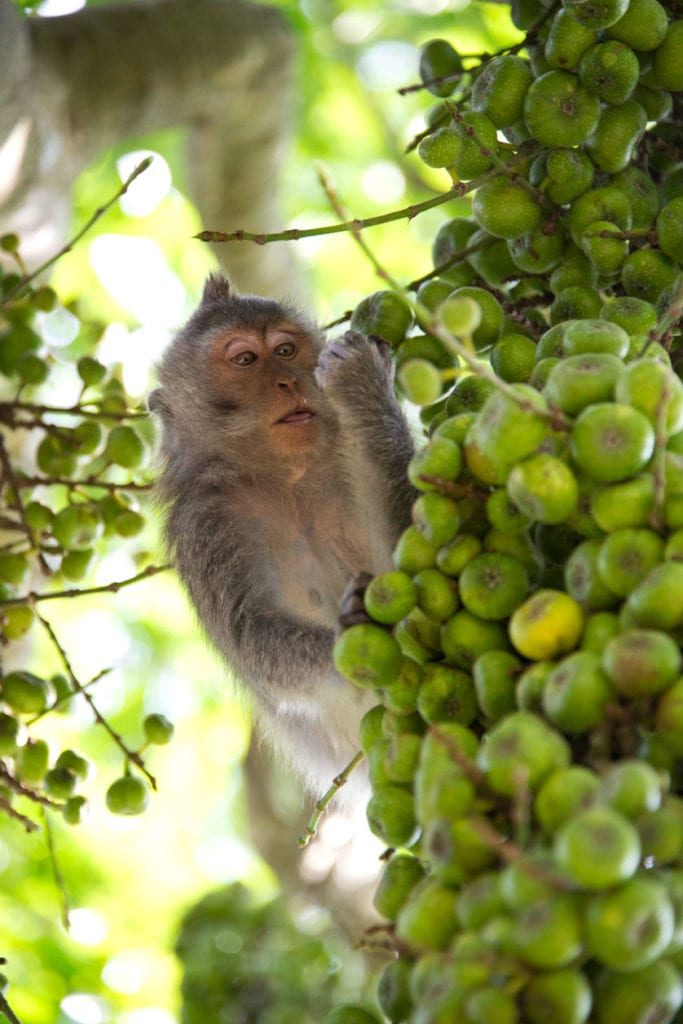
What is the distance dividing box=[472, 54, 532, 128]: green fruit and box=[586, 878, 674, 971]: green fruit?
1.31 metres

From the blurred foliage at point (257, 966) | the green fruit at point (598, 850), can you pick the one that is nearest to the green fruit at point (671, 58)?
the green fruit at point (598, 850)

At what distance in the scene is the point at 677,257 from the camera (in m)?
1.89

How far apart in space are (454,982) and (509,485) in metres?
0.56

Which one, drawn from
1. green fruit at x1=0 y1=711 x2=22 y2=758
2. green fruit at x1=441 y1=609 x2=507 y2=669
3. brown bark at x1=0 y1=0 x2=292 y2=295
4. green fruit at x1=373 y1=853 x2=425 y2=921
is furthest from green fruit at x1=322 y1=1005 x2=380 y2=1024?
brown bark at x1=0 y1=0 x2=292 y2=295

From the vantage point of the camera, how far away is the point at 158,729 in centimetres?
258

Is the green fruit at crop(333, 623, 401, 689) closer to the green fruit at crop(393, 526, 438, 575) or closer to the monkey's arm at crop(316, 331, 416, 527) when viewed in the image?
the green fruit at crop(393, 526, 438, 575)

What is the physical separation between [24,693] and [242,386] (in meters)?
1.26

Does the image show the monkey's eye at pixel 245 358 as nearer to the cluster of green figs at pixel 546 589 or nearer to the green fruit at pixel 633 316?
the cluster of green figs at pixel 546 589

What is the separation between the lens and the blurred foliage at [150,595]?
11.8 ft

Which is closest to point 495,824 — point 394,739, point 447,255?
point 394,739

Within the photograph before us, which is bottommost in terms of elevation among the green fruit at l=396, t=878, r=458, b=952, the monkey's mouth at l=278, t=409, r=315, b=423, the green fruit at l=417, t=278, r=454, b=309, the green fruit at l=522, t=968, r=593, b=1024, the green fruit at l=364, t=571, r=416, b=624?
the monkey's mouth at l=278, t=409, r=315, b=423

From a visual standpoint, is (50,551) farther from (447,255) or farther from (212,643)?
(447,255)

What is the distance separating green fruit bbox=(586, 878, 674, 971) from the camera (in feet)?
3.48

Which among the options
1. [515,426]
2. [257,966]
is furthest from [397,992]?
[257,966]
